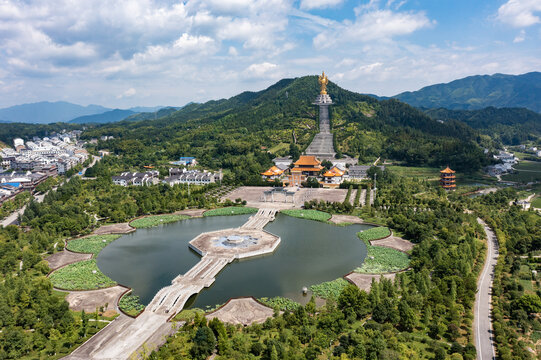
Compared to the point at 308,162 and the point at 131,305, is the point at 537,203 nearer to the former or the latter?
the point at 308,162

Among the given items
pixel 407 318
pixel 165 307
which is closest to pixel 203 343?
pixel 165 307

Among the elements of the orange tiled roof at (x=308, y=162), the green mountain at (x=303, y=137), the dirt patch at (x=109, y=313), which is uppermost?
the green mountain at (x=303, y=137)

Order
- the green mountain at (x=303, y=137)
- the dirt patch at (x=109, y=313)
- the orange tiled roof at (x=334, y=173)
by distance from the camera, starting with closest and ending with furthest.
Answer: the dirt patch at (x=109, y=313) < the orange tiled roof at (x=334, y=173) < the green mountain at (x=303, y=137)

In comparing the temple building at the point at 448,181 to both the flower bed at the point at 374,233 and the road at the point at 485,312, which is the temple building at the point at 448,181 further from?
the road at the point at 485,312

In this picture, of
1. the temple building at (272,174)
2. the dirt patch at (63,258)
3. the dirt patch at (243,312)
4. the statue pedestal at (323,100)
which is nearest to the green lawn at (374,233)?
the dirt patch at (243,312)

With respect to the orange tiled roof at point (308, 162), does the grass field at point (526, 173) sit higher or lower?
lower

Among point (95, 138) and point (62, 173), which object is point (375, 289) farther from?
point (95, 138)
